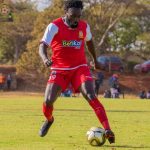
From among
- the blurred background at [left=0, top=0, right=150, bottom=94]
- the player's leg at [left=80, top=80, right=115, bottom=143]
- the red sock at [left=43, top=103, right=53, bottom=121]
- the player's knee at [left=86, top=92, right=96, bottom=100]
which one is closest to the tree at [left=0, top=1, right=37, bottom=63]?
the blurred background at [left=0, top=0, right=150, bottom=94]

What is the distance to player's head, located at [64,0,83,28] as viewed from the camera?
11.8 metres

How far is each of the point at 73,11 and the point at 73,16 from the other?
0.32ft

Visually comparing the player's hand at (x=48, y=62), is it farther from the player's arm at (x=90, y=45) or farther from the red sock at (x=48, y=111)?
the player's arm at (x=90, y=45)

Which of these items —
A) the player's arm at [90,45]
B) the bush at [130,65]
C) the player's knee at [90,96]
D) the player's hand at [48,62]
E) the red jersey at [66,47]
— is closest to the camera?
the player's hand at [48,62]

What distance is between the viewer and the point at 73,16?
38.9 ft

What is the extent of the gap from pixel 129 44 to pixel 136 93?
17.1m

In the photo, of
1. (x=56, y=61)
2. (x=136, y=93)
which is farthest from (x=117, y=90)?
(x=56, y=61)

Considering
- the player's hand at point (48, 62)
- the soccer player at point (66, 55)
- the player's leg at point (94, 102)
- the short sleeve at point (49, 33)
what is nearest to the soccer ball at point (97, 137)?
the player's leg at point (94, 102)

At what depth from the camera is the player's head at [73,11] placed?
11820mm

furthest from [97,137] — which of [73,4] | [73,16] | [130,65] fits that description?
[130,65]

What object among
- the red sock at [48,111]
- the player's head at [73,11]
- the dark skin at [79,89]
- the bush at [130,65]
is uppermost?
the player's head at [73,11]

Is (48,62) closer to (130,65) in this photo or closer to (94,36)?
(94,36)

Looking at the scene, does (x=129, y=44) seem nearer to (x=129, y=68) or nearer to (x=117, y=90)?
(x=129, y=68)

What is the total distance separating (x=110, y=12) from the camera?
61781mm
